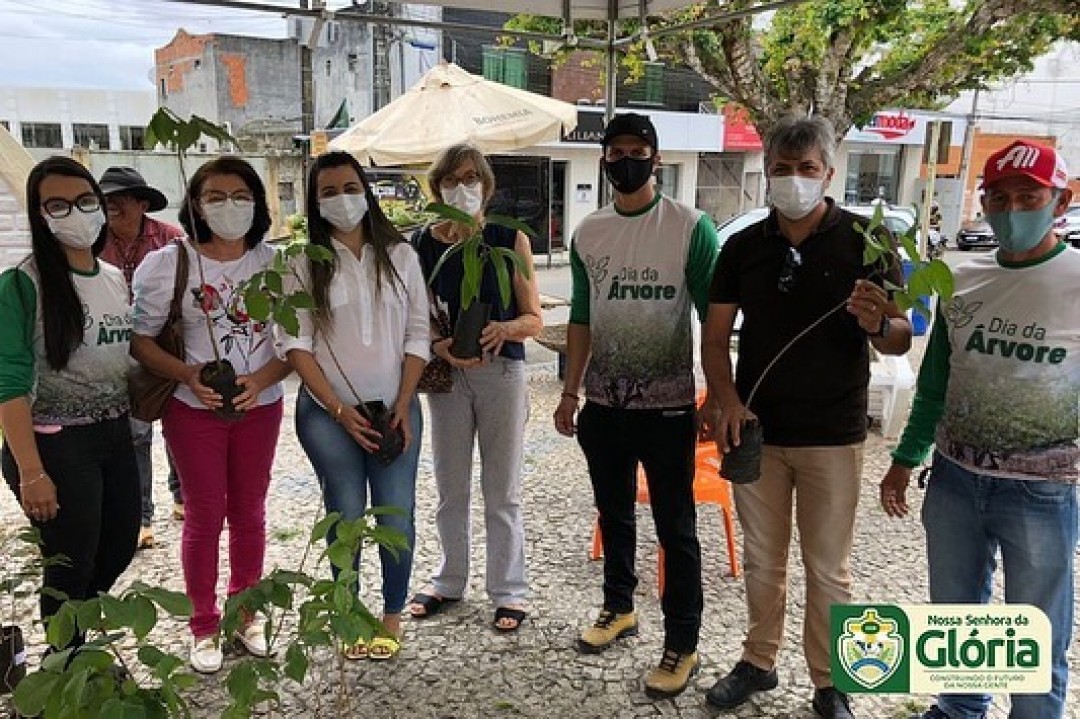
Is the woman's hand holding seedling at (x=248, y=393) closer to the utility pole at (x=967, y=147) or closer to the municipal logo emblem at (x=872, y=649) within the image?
the municipal logo emblem at (x=872, y=649)

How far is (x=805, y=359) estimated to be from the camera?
2254 mm

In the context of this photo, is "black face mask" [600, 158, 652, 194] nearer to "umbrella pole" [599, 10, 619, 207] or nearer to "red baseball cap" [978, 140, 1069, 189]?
"red baseball cap" [978, 140, 1069, 189]

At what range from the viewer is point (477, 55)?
18.2 meters

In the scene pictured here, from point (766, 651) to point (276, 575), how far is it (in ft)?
5.68

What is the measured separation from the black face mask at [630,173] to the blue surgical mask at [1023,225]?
983mm

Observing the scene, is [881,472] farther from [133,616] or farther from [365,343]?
[133,616]

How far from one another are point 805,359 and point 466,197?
1.28 metres

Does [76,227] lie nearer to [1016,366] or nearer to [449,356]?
[449,356]

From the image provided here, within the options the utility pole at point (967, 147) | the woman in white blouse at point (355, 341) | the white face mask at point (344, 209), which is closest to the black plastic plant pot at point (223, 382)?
the woman in white blouse at point (355, 341)

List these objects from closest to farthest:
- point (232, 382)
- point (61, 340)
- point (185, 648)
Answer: point (61, 340) < point (232, 382) < point (185, 648)

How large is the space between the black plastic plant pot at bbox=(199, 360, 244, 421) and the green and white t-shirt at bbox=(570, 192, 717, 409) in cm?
117

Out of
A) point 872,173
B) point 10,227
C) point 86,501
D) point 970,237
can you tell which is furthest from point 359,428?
point 872,173

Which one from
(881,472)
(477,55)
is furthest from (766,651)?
(477,55)

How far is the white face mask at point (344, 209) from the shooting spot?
2502 millimetres
